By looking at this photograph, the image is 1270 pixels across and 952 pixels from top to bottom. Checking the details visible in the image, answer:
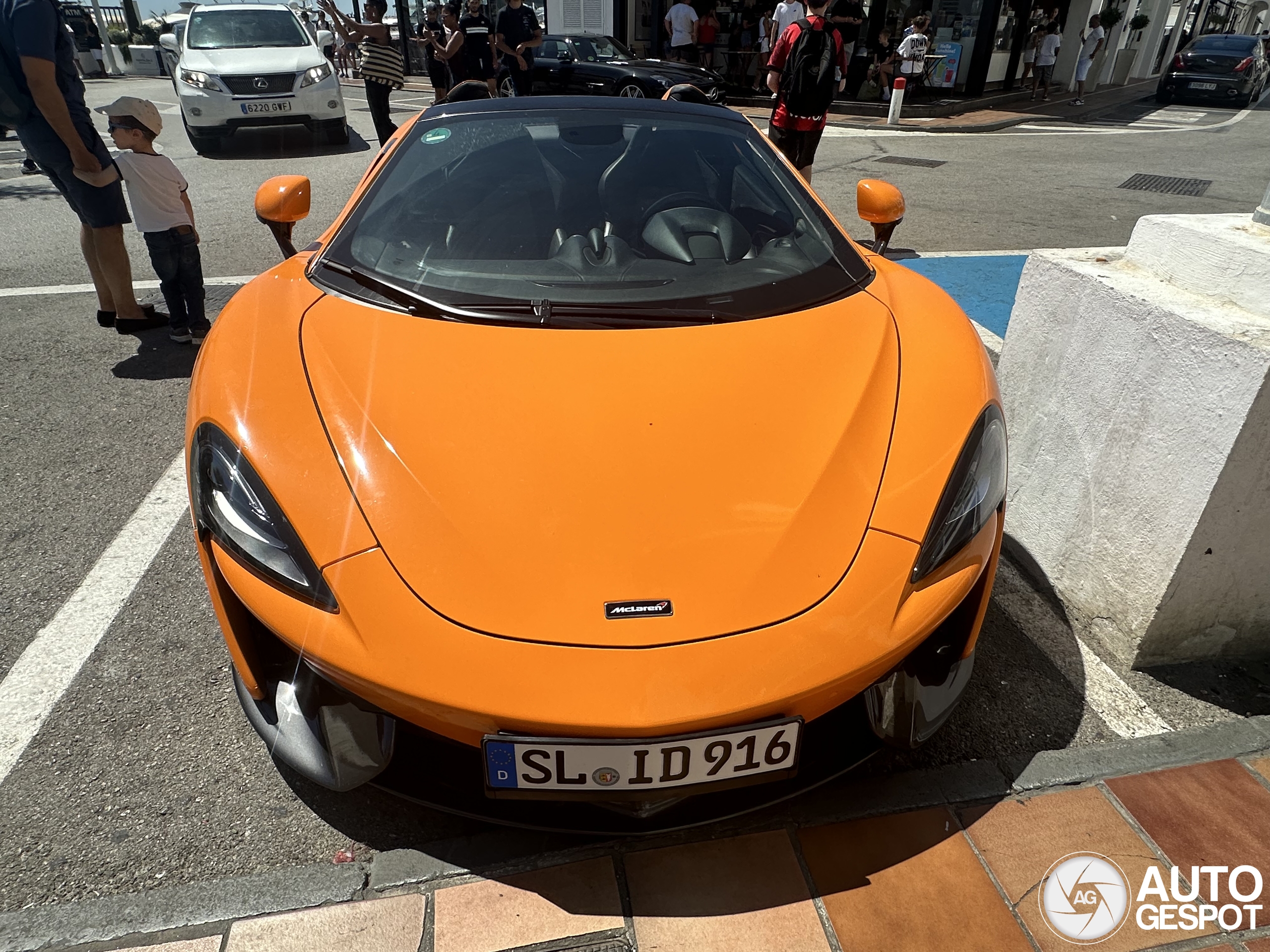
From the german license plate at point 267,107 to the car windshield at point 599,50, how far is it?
558 cm

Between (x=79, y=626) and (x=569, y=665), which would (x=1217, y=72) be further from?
(x=79, y=626)

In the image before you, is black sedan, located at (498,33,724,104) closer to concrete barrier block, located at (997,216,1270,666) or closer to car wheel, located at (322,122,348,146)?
car wheel, located at (322,122,348,146)

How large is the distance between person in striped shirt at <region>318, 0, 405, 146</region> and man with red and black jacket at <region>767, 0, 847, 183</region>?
161 inches

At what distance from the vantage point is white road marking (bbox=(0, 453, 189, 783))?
191 cm

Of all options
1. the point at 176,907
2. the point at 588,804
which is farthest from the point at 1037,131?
the point at 176,907

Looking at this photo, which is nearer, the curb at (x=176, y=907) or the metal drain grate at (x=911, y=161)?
the curb at (x=176, y=907)

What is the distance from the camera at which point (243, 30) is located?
10.1 metres

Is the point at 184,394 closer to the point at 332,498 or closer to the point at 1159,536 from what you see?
the point at 332,498

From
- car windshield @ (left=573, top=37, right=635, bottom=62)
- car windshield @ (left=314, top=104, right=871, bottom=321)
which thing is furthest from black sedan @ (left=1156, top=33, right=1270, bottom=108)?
car windshield @ (left=314, top=104, right=871, bottom=321)

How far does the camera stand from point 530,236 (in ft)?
7.08

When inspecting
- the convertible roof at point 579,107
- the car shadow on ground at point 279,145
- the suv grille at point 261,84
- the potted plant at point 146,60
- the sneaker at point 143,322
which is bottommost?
the potted plant at point 146,60

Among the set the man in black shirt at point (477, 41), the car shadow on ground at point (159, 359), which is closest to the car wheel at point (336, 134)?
the man in black shirt at point (477, 41)

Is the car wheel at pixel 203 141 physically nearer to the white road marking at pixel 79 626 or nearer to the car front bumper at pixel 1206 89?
the white road marking at pixel 79 626

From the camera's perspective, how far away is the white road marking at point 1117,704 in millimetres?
1941
